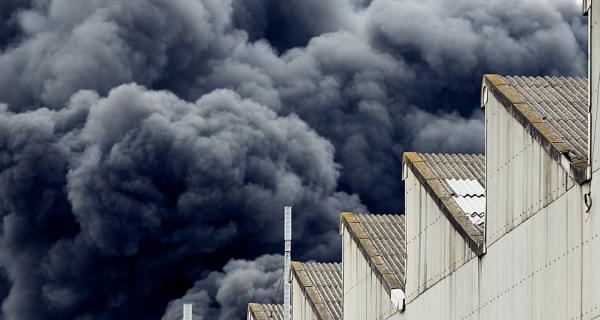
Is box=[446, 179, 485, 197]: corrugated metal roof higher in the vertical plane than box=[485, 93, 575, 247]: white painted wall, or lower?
higher

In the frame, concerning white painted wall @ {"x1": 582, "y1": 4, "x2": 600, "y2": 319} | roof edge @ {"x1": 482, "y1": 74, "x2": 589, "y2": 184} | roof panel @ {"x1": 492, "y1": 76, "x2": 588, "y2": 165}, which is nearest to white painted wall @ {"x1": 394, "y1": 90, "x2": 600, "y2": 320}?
white painted wall @ {"x1": 582, "y1": 4, "x2": 600, "y2": 319}

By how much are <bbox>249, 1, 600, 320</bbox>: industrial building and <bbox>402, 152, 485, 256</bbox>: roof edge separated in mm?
37

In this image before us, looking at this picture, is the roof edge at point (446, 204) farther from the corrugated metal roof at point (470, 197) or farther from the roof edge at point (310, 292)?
the roof edge at point (310, 292)

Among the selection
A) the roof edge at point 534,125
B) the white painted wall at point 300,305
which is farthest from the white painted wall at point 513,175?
the white painted wall at point 300,305

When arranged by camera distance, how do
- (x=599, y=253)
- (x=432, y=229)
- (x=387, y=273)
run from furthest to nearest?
(x=387, y=273)
(x=432, y=229)
(x=599, y=253)

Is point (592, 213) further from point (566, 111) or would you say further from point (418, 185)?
point (418, 185)

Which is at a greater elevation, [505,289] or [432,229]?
[432,229]

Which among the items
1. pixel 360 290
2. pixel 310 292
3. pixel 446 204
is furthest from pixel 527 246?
pixel 310 292

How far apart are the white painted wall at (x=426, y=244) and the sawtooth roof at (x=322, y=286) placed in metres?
8.12

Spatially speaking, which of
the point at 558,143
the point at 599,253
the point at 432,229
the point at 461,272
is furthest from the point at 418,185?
the point at 599,253

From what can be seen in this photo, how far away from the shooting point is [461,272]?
3809 cm

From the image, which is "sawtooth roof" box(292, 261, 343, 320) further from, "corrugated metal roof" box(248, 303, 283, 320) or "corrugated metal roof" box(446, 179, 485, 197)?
"corrugated metal roof" box(446, 179, 485, 197)

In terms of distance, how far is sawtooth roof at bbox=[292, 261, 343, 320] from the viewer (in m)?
50.9

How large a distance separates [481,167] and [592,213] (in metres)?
13.5
